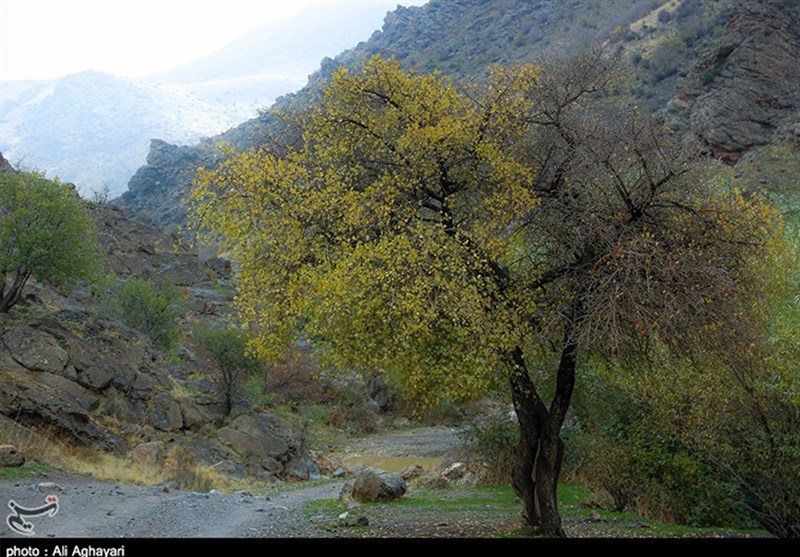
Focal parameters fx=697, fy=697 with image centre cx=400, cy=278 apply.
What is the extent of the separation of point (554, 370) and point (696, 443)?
4107 mm

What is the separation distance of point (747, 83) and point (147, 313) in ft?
169

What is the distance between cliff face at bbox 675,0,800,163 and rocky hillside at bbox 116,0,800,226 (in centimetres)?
8

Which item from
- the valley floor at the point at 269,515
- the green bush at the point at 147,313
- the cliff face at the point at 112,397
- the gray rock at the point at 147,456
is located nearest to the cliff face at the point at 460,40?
the green bush at the point at 147,313

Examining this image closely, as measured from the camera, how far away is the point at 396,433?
177 ft

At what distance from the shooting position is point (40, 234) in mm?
28531

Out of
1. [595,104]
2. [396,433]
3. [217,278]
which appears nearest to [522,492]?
[595,104]

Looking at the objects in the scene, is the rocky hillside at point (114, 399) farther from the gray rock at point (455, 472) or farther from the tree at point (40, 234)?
the gray rock at point (455, 472)

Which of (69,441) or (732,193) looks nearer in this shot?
(732,193)

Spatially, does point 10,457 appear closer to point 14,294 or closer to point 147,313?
point 14,294

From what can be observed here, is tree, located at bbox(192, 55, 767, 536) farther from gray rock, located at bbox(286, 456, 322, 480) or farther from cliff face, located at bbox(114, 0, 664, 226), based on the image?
cliff face, located at bbox(114, 0, 664, 226)

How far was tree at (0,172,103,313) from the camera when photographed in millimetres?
28047

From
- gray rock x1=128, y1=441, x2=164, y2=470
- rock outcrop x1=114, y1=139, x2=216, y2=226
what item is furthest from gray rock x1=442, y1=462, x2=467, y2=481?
rock outcrop x1=114, y1=139, x2=216, y2=226
